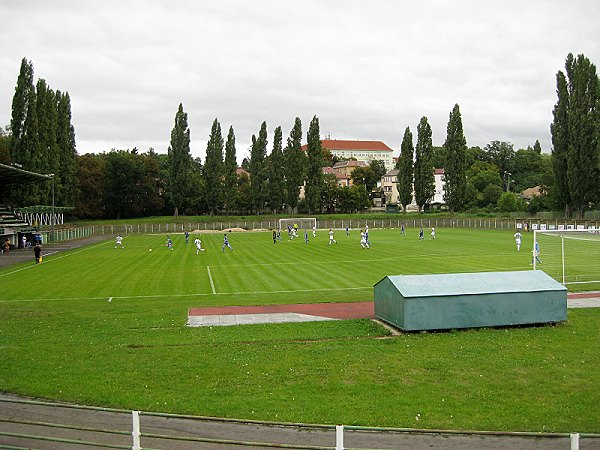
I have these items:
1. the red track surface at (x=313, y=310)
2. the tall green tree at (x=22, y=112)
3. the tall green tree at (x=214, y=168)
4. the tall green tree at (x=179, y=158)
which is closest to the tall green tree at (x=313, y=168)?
the tall green tree at (x=214, y=168)

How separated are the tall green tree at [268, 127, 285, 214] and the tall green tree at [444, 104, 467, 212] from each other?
31.8 meters

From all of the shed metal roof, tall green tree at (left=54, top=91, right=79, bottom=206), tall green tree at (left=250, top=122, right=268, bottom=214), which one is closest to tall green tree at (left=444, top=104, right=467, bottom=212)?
tall green tree at (left=250, top=122, right=268, bottom=214)

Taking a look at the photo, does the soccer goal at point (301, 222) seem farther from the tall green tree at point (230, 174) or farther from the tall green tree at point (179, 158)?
the tall green tree at point (179, 158)

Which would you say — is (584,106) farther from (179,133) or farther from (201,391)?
(201,391)

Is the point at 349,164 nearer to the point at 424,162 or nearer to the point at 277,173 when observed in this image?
the point at 277,173

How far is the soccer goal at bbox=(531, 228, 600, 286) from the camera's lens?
3141cm

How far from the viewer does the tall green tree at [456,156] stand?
9725 cm

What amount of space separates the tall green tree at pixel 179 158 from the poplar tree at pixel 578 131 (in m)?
60.9

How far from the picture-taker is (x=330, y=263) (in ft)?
129

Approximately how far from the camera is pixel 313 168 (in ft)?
354

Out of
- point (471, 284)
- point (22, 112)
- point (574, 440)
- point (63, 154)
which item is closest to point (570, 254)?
point (471, 284)

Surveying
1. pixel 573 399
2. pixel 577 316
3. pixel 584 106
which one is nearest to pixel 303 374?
pixel 573 399

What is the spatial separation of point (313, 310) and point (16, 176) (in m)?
48.4

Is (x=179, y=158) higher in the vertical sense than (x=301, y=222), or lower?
higher
